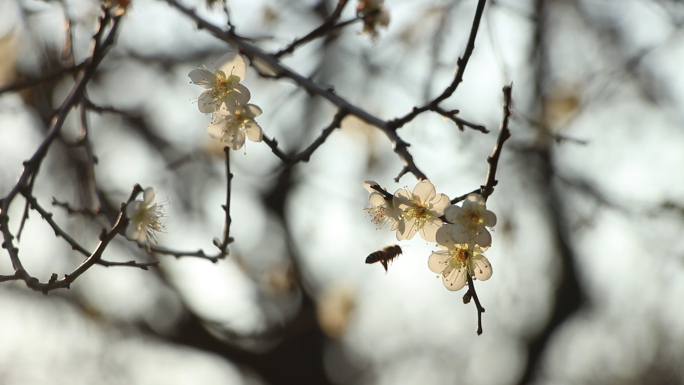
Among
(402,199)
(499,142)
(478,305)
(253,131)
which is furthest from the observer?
(253,131)

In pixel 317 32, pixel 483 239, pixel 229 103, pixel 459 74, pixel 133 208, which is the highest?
pixel 317 32

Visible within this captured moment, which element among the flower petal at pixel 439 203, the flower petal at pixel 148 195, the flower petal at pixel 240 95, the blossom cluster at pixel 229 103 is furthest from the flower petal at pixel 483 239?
the flower petal at pixel 148 195

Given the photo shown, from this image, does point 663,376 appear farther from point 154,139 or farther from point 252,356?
point 154,139

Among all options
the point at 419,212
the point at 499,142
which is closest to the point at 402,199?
the point at 419,212

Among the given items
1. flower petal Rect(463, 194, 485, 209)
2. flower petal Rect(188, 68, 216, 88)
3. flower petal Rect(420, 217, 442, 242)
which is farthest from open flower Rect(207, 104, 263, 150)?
flower petal Rect(463, 194, 485, 209)

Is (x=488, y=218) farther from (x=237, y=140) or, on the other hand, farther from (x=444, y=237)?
(x=237, y=140)

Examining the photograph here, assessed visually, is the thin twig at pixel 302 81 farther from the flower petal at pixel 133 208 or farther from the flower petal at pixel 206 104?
the flower petal at pixel 133 208

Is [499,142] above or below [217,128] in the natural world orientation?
below
